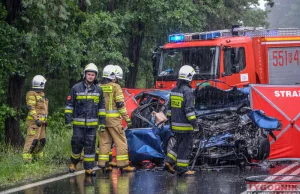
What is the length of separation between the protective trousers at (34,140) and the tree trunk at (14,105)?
2827 millimetres

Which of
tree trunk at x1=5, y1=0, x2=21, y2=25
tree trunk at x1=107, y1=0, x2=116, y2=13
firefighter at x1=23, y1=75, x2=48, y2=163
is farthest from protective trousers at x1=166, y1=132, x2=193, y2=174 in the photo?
tree trunk at x1=107, y1=0, x2=116, y2=13

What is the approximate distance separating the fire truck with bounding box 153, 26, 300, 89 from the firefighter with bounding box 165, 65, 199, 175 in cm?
500

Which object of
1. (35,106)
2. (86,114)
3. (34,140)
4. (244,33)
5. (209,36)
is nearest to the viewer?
(86,114)

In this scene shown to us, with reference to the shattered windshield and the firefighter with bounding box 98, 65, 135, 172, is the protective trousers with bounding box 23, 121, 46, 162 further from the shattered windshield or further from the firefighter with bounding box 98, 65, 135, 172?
the shattered windshield

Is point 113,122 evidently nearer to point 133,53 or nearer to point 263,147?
point 263,147

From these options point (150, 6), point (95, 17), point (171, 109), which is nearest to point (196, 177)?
point (171, 109)

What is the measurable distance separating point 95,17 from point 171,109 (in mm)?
9803

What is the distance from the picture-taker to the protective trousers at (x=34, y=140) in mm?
13188

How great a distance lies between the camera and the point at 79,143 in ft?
36.4

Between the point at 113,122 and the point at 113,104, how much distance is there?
0.33 meters

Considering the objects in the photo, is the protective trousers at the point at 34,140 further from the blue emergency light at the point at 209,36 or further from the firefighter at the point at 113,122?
the blue emergency light at the point at 209,36

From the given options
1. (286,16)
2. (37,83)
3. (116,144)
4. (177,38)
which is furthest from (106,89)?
(286,16)

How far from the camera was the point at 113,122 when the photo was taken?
1154 centimetres

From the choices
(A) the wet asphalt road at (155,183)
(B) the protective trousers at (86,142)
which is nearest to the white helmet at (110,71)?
(B) the protective trousers at (86,142)
